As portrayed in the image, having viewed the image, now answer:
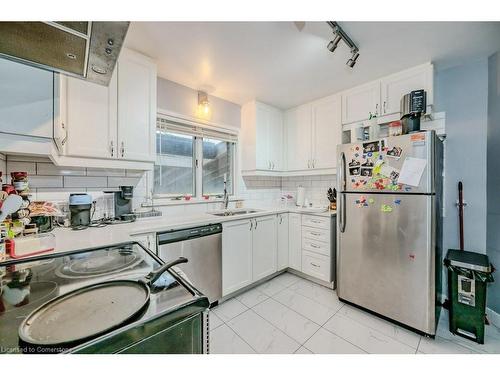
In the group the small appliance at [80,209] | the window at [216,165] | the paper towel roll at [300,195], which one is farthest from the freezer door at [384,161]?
the small appliance at [80,209]

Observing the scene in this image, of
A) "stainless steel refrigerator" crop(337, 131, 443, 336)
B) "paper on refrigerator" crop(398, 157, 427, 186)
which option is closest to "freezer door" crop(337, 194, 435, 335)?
"stainless steel refrigerator" crop(337, 131, 443, 336)

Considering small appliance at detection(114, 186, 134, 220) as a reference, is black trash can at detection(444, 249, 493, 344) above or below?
below

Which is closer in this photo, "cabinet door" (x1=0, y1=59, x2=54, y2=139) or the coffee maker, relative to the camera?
"cabinet door" (x1=0, y1=59, x2=54, y2=139)

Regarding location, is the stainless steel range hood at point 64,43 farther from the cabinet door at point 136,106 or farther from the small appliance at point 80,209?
the small appliance at point 80,209

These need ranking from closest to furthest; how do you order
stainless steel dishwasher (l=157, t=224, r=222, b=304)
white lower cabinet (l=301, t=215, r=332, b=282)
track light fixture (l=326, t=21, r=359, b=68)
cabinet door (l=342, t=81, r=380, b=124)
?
track light fixture (l=326, t=21, r=359, b=68) → stainless steel dishwasher (l=157, t=224, r=222, b=304) → cabinet door (l=342, t=81, r=380, b=124) → white lower cabinet (l=301, t=215, r=332, b=282)

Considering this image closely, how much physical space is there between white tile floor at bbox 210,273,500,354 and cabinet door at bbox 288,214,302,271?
48cm

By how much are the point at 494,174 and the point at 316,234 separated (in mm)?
1668

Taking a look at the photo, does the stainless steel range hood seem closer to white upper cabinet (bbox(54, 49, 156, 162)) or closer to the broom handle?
white upper cabinet (bbox(54, 49, 156, 162))

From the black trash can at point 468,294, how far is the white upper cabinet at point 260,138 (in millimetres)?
2137

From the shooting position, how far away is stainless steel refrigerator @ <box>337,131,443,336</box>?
162 cm

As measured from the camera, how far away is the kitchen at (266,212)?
1064 mm

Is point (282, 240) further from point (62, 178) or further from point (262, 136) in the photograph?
point (62, 178)
